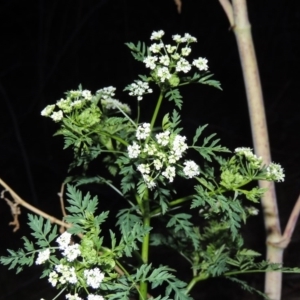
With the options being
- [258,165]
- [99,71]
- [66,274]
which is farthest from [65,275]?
[99,71]

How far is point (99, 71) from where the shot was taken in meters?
1.72

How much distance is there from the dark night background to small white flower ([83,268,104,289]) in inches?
39.8

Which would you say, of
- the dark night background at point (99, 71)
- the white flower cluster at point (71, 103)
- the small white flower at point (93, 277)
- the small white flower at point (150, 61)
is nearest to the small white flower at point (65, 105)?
the white flower cluster at point (71, 103)

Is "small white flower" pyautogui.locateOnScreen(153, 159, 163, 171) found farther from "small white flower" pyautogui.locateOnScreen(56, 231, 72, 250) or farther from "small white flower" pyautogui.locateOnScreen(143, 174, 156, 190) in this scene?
"small white flower" pyautogui.locateOnScreen(56, 231, 72, 250)

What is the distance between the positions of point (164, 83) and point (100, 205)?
3.12 feet

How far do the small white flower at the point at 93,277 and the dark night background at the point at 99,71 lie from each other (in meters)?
1.01

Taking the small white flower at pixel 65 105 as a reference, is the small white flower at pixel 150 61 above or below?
above

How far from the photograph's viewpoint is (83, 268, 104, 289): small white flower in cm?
67

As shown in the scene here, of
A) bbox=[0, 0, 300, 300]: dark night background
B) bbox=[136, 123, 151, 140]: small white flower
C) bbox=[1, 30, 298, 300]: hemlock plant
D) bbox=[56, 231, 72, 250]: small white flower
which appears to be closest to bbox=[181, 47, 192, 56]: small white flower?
bbox=[1, 30, 298, 300]: hemlock plant

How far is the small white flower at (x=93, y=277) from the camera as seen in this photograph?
0.67 m

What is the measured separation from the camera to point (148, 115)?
168 centimetres

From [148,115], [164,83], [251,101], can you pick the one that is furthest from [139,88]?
[148,115]

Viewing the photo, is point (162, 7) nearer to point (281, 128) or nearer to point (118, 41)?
point (118, 41)

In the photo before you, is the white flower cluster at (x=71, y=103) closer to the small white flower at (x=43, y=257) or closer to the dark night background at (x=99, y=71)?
the small white flower at (x=43, y=257)
